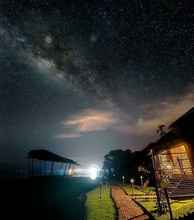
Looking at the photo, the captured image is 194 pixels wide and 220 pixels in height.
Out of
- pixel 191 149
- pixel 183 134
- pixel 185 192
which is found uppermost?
pixel 183 134

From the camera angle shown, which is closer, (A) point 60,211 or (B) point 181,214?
(B) point 181,214

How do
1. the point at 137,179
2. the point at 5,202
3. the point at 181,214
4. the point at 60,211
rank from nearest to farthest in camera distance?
the point at 181,214 < the point at 60,211 < the point at 5,202 < the point at 137,179

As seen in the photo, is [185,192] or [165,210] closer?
[165,210]

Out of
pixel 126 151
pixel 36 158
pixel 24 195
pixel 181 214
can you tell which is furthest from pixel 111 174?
pixel 181 214

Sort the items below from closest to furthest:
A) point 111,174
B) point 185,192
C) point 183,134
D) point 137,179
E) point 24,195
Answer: point 183,134
point 185,192
point 24,195
point 137,179
point 111,174

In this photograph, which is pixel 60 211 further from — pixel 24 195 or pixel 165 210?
pixel 165 210

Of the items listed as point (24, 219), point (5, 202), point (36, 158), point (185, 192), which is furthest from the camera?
point (36, 158)

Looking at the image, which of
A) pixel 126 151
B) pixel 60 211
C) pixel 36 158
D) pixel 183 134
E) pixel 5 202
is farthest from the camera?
pixel 126 151

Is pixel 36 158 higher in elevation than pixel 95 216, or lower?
higher

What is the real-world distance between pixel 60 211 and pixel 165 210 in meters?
7.80

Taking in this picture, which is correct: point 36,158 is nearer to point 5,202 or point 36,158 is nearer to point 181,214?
point 5,202

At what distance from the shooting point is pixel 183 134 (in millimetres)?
12016

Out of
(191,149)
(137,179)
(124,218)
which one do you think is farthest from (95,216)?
(137,179)

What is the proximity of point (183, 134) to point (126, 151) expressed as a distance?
158ft
